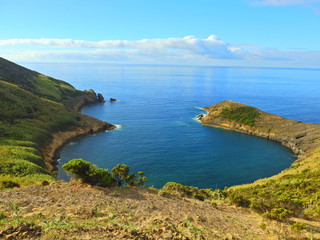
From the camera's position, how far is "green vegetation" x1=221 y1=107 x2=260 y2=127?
91744mm

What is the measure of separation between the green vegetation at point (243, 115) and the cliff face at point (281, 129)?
1.14 metres

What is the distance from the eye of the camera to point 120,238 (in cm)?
1481

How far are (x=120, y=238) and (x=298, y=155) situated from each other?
6905 centimetres

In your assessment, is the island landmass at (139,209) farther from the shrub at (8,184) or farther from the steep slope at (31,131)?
the steep slope at (31,131)

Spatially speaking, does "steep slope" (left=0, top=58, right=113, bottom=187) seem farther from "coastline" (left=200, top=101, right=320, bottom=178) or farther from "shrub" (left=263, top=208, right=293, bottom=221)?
"coastline" (left=200, top=101, right=320, bottom=178)

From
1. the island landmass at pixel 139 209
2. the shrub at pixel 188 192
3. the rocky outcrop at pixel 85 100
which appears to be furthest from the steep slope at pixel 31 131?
the rocky outcrop at pixel 85 100

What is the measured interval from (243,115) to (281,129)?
17.9 meters

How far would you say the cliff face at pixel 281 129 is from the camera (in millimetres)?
71250

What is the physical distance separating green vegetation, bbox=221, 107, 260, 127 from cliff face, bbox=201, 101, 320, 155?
1.14 metres

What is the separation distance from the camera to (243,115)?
316 feet

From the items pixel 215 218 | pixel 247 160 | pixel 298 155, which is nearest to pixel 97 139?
pixel 247 160

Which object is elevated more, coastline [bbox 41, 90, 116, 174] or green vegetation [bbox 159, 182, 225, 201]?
green vegetation [bbox 159, 182, 225, 201]

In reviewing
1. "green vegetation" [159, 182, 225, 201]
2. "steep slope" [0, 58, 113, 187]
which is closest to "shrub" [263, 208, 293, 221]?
"green vegetation" [159, 182, 225, 201]

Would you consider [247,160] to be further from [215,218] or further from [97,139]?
[97,139]
